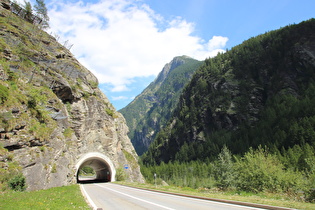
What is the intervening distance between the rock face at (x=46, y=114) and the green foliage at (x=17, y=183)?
6.74 ft

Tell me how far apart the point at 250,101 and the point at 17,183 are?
5140 inches

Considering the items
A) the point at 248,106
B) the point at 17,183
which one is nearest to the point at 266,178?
the point at 17,183

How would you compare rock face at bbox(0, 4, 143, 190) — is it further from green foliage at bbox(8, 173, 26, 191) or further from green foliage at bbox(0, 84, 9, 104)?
green foliage at bbox(8, 173, 26, 191)

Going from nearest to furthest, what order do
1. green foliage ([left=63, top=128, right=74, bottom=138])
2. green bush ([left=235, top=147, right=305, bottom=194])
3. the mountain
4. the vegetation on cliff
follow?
green bush ([left=235, top=147, right=305, bottom=194]), green foliage ([left=63, top=128, right=74, bottom=138]), the vegetation on cliff, the mountain

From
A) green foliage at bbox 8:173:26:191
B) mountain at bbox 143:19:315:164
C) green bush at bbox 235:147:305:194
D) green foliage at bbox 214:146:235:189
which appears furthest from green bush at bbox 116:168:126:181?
mountain at bbox 143:19:315:164

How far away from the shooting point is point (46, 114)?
2770 cm

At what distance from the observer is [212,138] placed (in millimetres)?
122250

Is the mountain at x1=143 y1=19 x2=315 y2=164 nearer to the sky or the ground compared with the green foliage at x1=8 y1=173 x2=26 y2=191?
nearer to the sky

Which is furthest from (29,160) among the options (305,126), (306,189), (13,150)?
(305,126)

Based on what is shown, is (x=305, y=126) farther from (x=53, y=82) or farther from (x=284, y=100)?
(x=53, y=82)

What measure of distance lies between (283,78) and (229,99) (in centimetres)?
3437

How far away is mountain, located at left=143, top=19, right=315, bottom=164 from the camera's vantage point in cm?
9945

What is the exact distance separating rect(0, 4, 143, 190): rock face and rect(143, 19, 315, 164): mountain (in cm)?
7256

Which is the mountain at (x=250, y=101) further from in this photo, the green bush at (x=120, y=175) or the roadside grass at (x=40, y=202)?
the roadside grass at (x=40, y=202)
